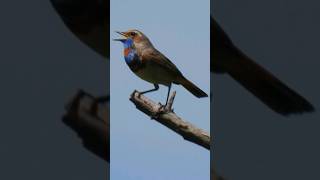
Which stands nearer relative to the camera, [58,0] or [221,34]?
[221,34]

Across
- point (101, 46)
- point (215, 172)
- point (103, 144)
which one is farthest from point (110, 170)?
point (101, 46)

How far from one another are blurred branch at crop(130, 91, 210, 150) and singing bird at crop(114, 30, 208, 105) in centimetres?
4

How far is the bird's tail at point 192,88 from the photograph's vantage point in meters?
1.87

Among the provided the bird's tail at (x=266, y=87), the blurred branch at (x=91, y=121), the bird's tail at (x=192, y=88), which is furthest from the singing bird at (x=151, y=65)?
the bird's tail at (x=266, y=87)

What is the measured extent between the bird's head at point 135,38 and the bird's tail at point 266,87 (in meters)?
0.44

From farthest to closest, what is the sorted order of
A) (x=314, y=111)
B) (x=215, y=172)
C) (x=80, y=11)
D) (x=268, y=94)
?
(x=80, y=11)
(x=268, y=94)
(x=314, y=111)
(x=215, y=172)

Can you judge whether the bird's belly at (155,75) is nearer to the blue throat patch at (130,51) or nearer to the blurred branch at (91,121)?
the blue throat patch at (130,51)

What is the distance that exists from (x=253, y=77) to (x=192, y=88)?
1.30ft

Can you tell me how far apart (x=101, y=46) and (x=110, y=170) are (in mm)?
449

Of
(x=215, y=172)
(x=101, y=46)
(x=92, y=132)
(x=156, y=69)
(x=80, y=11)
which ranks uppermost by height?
(x=80, y=11)

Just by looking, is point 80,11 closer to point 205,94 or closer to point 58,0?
point 58,0

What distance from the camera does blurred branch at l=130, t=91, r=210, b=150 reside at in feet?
6.00

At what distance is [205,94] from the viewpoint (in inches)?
73.7

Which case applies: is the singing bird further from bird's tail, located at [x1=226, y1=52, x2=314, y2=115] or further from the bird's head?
bird's tail, located at [x1=226, y1=52, x2=314, y2=115]
